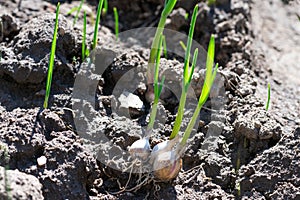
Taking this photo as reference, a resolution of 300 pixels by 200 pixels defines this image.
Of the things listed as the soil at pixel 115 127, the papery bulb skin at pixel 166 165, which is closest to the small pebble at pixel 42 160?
the soil at pixel 115 127

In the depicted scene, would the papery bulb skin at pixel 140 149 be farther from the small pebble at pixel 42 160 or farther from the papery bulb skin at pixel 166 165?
the small pebble at pixel 42 160

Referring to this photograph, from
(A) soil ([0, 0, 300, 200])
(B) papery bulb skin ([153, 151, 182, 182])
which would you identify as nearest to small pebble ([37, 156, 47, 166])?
(A) soil ([0, 0, 300, 200])

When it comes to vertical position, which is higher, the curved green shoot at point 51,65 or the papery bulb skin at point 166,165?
the curved green shoot at point 51,65

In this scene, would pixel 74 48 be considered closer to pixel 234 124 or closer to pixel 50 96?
pixel 50 96

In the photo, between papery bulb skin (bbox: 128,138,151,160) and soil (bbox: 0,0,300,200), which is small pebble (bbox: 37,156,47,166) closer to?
soil (bbox: 0,0,300,200)

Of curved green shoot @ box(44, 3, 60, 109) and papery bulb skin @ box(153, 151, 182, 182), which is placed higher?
curved green shoot @ box(44, 3, 60, 109)
